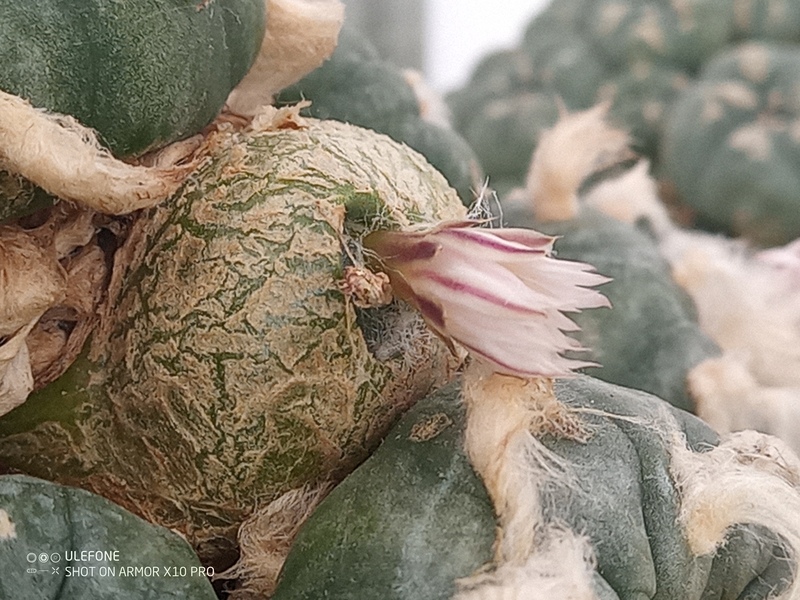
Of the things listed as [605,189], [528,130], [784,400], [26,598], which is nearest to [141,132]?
[26,598]

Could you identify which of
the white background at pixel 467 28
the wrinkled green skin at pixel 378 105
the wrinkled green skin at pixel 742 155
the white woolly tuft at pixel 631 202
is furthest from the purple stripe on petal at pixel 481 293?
the white background at pixel 467 28

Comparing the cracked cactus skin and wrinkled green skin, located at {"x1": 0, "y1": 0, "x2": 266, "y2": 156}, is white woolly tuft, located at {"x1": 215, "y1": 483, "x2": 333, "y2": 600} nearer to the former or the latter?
the cracked cactus skin

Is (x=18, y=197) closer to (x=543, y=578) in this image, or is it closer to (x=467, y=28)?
(x=543, y=578)

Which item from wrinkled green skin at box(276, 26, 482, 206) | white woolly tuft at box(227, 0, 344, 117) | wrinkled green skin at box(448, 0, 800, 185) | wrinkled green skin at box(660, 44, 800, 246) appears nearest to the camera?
white woolly tuft at box(227, 0, 344, 117)

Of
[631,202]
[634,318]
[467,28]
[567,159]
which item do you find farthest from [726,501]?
[467,28]

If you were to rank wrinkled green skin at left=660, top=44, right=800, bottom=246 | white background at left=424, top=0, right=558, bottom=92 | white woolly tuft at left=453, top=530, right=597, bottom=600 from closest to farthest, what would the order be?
white woolly tuft at left=453, top=530, right=597, bottom=600 < wrinkled green skin at left=660, top=44, right=800, bottom=246 < white background at left=424, top=0, right=558, bottom=92

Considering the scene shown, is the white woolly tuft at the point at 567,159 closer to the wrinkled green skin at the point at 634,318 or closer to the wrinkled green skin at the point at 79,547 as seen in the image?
the wrinkled green skin at the point at 634,318

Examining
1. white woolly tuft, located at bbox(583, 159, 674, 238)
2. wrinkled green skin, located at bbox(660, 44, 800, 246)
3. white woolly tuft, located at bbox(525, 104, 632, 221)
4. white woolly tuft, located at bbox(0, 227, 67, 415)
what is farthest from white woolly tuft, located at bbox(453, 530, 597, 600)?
wrinkled green skin, located at bbox(660, 44, 800, 246)

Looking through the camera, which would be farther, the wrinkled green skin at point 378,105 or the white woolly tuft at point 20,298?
the wrinkled green skin at point 378,105
